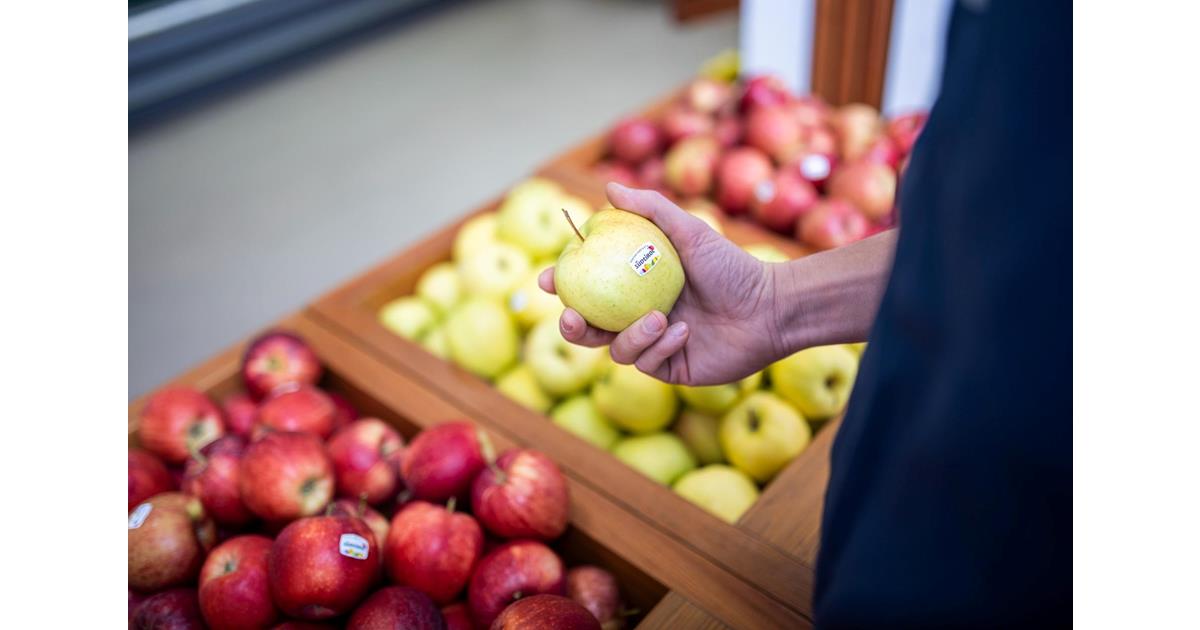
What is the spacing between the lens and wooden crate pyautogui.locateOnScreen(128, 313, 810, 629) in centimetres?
111

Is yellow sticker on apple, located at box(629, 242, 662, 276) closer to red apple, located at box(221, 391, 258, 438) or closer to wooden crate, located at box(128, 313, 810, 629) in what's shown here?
wooden crate, located at box(128, 313, 810, 629)

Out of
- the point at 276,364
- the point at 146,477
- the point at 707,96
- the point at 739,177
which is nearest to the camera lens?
the point at 146,477

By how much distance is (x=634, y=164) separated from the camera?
2295 millimetres

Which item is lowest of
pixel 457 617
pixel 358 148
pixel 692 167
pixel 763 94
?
pixel 358 148

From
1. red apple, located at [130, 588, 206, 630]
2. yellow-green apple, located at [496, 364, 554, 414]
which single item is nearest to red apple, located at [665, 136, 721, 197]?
yellow-green apple, located at [496, 364, 554, 414]

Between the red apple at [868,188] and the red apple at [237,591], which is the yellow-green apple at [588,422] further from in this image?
the red apple at [868,188]

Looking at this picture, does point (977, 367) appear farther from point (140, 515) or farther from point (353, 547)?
point (140, 515)

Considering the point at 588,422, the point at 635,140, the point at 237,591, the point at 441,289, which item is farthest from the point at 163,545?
the point at 635,140

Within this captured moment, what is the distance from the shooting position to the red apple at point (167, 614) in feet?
3.64

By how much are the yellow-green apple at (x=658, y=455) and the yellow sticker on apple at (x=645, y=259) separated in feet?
1.55

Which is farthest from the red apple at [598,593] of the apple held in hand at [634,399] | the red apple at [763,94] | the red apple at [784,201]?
the red apple at [763,94]

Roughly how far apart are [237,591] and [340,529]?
6.0 inches

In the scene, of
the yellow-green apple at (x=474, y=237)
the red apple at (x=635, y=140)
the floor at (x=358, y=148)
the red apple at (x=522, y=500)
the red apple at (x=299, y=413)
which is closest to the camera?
the red apple at (x=522, y=500)

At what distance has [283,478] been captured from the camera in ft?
4.02
